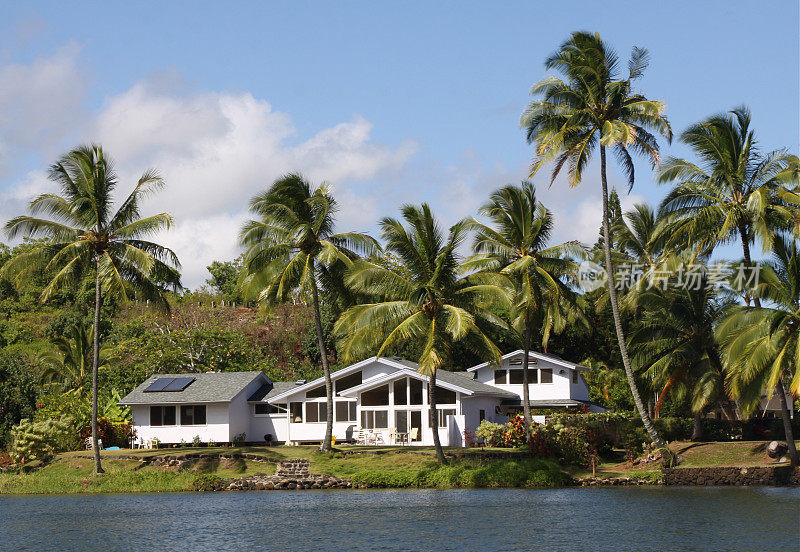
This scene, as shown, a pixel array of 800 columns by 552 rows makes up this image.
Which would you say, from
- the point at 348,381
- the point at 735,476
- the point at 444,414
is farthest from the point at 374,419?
the point at 735,476

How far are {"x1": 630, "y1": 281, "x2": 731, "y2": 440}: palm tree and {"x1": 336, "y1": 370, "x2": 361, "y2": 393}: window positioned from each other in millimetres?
16511

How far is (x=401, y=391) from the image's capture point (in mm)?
50625

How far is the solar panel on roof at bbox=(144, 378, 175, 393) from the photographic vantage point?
172ft

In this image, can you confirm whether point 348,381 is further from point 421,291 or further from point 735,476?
point 735,476

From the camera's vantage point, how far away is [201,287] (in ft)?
317

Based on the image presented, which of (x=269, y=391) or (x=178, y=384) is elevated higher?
(x=178, y=384)

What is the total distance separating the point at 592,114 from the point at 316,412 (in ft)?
79.9

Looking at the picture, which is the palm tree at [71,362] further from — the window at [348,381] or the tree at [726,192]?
the tree at [726,192]

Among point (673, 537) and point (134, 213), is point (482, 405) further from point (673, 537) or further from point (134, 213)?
point (673, 537)

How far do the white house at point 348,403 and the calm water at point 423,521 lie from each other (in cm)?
1301

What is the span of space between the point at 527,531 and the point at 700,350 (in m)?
22.8

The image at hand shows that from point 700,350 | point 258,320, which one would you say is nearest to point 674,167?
point 700,350

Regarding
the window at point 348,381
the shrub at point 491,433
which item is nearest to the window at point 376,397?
the window at point 348,381

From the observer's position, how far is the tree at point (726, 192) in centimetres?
3788
